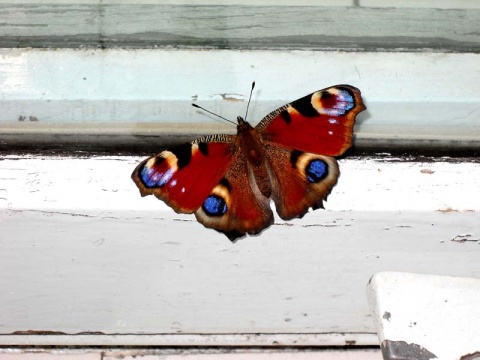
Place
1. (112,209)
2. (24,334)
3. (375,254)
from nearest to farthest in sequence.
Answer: (112,209) < (375,254) < (24,334)

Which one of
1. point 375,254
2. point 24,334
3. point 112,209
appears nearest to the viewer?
point 112,209

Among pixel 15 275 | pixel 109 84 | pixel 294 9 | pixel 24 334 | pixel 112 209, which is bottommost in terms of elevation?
pixel 24 334

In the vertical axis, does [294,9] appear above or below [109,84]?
above

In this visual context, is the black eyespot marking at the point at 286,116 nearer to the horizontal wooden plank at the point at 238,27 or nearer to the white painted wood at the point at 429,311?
the horizontal wooden plank at the point at 238,27

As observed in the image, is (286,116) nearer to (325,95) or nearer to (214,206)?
(325,95)

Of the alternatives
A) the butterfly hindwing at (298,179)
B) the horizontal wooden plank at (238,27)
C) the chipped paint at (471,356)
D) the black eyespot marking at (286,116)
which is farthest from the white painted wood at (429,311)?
the horizontal wooden plank at (238,27)

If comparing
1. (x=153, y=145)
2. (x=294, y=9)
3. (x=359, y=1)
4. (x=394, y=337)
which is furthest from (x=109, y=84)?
(x=394, y=337)

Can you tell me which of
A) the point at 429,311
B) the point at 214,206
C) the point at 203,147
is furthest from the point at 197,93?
the point at 429,311

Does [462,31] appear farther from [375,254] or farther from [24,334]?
[24,334]
